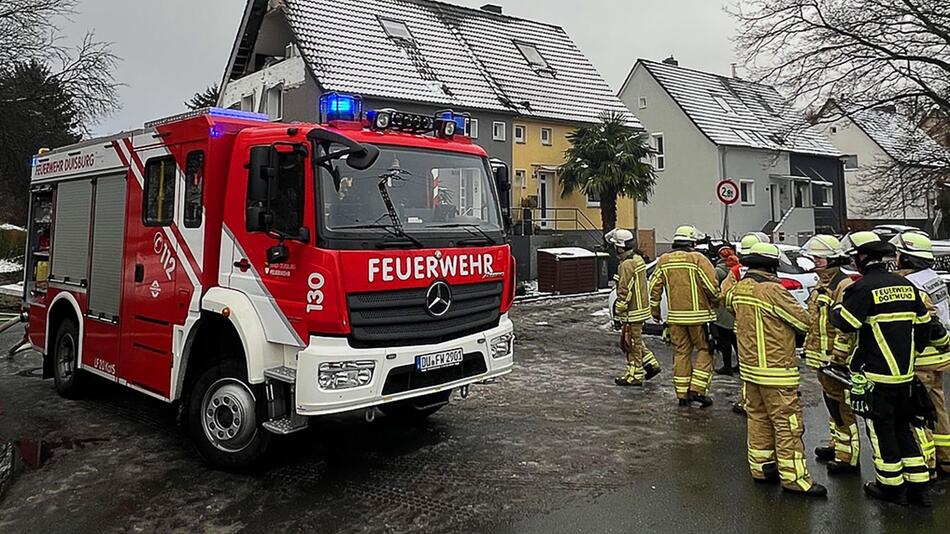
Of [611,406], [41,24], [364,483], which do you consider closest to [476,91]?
[41,24]

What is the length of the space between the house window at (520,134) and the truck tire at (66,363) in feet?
63.9

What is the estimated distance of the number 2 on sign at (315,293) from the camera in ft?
15.8

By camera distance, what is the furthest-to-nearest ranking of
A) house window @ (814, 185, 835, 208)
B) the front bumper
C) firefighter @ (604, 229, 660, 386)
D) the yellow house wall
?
1. house window @ (814, 185, 835, 208)
2. the yellow house wall
3. firefighter @ (604, 229, 660, 386)
4. the front bumper

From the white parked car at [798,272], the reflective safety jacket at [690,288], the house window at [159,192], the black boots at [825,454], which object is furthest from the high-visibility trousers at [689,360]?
the house window at [159,192]

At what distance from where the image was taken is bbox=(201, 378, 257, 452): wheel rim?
5.24 metres

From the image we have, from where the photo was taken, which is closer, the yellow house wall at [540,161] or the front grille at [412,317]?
the front grille at [412,317]

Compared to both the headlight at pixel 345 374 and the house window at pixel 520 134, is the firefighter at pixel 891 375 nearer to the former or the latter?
the headlight at pixel 345 374

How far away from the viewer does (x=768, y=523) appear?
4336 millimetres

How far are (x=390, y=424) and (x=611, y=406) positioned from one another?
7.72 ft

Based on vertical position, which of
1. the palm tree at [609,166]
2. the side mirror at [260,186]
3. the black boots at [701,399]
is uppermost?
Result: the palm tree at [609,166]

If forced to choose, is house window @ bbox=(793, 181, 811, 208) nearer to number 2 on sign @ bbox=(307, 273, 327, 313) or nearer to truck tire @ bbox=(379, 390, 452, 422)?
truck tire @ bbox=(379, 390, 452, 422)

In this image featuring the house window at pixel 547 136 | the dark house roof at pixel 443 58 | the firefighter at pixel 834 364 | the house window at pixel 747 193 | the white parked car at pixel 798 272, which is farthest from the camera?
the house window at pixel 747 193

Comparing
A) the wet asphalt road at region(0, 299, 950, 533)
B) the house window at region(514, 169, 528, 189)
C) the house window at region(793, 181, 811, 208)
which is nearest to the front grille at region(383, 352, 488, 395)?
the wet asphalt road at region(0, 299, 950, 533)

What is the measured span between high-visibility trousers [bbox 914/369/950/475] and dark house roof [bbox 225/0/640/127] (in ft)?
59.2
